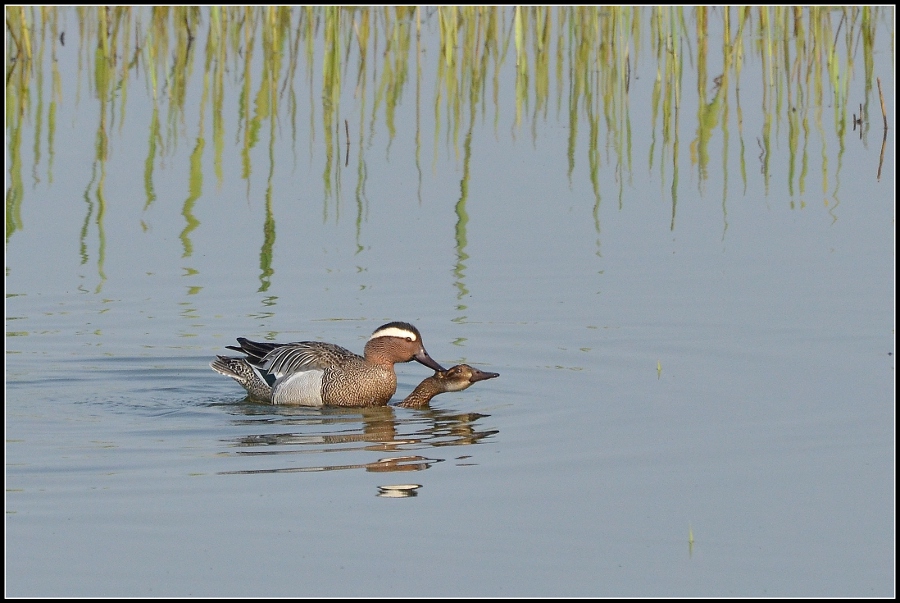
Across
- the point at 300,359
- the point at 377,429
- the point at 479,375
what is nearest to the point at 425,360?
the point at 479,375

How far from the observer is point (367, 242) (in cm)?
1184

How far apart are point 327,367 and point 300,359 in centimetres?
17

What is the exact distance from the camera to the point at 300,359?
946 centimetres

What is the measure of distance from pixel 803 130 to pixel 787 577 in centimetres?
972

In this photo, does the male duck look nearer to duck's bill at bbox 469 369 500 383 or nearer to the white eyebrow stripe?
the white eyebrow stripe

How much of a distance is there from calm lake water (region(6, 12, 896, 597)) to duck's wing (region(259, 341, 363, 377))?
29 centimetres

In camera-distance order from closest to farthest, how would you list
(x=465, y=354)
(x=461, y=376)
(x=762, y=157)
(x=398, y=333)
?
1. (x=461, y=376)
2. (x=398, y=333)
3. (x=465, y=354)
4. (x=762, y=157)

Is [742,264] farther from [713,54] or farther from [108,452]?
[713,54]

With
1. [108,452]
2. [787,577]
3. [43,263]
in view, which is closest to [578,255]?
[43,263]

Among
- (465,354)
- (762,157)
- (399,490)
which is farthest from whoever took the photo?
(762,157)

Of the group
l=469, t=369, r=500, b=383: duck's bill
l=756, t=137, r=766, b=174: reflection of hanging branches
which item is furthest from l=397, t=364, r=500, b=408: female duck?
l=756, t=137, r=766, b=174: reflection of hanging branches

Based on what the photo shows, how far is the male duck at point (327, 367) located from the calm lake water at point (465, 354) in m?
0.27

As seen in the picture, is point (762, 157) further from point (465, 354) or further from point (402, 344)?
point (402, 344)

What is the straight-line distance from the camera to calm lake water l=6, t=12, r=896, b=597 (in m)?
5.96
